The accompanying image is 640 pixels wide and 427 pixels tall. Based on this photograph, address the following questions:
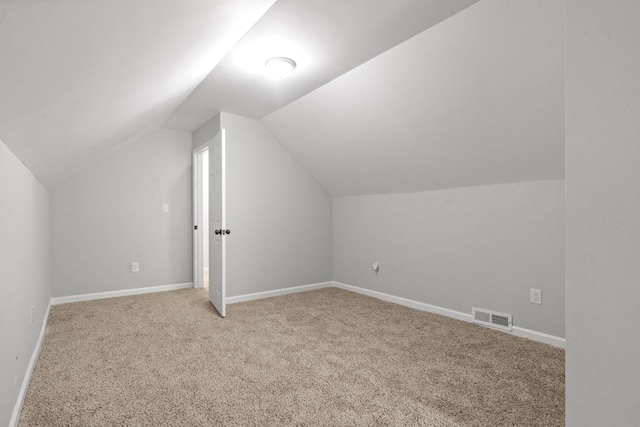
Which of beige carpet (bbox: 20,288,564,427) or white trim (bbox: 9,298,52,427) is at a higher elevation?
white trim (bbox: 9,298,52,427)

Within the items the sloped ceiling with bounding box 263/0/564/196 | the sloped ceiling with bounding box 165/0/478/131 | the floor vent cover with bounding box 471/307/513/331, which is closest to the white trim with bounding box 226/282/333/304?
the sloped ceiling with bounding box 263/0/564/196

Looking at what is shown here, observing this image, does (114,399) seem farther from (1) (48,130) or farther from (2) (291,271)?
(2) (291,271)

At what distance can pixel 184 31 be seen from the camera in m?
1.62

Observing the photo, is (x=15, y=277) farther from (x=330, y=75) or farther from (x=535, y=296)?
(x=535, y=296)

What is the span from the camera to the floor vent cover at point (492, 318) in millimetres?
2930

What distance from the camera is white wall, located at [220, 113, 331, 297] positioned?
13.6 ft

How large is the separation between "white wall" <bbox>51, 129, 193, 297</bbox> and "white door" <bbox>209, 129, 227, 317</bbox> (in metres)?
1.01

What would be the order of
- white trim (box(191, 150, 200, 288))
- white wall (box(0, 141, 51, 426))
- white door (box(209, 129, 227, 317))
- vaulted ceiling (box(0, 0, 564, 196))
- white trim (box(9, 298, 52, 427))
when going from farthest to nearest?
white trim (box(191, 150, 200, 288)) → white door (box(209, 129, 227, 317)) → white trim (box(9, 298, 52, 427)) → white wall (box(0, 141, 51, 426)) → vaulted ceiling (box(0, 0, 564, 196))

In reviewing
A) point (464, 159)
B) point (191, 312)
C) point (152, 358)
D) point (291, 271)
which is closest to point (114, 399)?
point (152, 358)

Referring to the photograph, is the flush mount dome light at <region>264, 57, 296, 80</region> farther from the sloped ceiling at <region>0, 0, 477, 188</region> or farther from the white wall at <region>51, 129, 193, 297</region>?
the white wall at <region>51, 129, 193, 297</region>

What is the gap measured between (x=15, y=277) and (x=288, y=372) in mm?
1640

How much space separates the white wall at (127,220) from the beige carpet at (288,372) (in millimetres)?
817

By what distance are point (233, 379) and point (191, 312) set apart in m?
1.71

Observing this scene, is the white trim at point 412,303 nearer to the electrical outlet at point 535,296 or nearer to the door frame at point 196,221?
the electrical outlet at point 535,296
